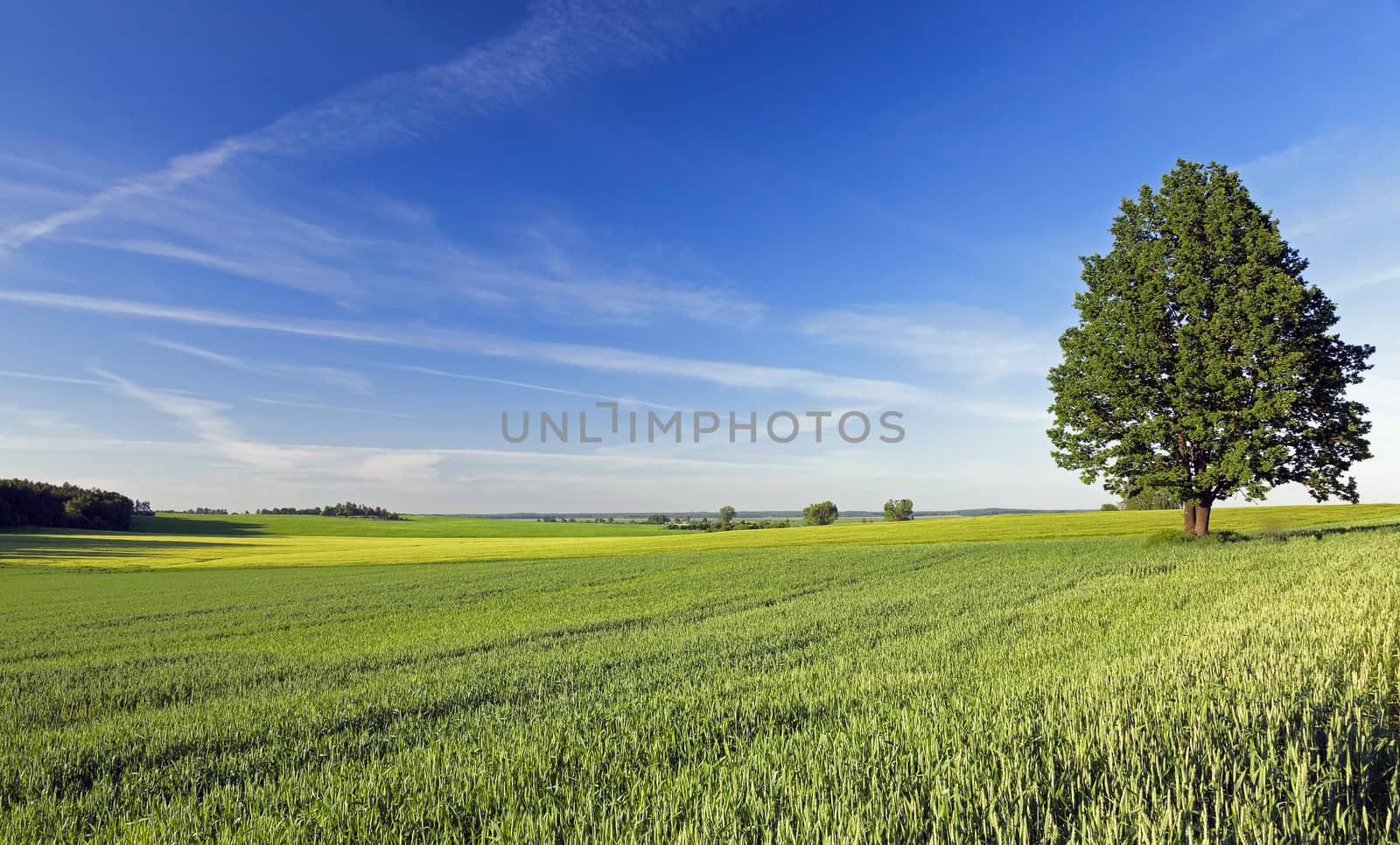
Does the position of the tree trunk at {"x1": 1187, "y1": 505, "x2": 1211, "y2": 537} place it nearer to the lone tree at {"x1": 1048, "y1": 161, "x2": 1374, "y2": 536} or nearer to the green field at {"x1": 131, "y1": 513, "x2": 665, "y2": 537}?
the lone tree at {"x1": 1048, "y1": 161, "x2": 1374, "y2": 536}

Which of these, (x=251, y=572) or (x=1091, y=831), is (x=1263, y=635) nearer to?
(x=1091, y=831)

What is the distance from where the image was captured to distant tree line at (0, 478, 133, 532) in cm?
10112

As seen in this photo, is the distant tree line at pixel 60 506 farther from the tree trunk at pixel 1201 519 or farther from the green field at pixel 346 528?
the tree trunk at pixel 1201 519

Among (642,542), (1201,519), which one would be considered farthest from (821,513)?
(1201,519)

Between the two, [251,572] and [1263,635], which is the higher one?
[1263,635]

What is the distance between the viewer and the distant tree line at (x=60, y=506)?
101 meters

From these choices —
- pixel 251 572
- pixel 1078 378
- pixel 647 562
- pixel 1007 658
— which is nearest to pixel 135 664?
pixel 1007 658

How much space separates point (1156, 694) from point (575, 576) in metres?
29.3

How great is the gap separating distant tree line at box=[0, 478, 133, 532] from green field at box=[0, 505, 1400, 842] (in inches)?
4767

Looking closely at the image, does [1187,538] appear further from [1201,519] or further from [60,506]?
[60,506]

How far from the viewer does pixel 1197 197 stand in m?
29.0

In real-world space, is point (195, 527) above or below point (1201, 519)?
below

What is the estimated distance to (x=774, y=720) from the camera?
599 cm

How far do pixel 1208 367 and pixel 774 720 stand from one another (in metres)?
28.6
